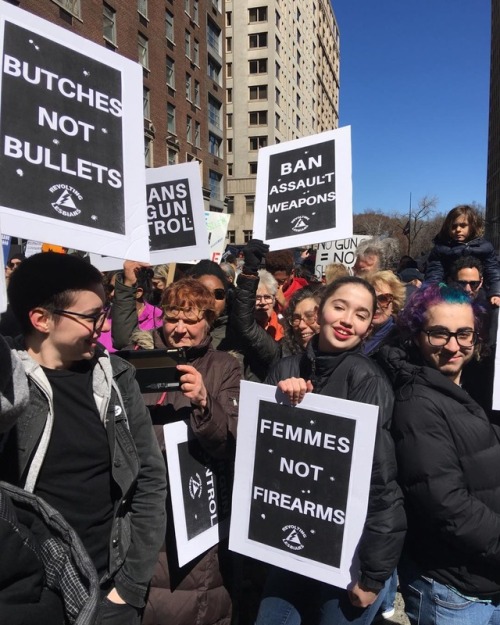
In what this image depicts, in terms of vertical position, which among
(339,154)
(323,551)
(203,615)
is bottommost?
(203,615)

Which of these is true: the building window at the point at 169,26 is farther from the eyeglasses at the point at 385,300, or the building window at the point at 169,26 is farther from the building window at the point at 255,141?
the eyeglasses at the point at 385,300

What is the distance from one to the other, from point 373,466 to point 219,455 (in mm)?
695

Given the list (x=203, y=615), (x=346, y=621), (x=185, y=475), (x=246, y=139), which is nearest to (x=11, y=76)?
(x=185, y=475)

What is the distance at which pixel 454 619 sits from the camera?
1779 millimetres

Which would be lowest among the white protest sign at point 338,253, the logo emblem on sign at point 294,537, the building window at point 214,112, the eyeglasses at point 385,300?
the logo emblem on sign at point 294,537

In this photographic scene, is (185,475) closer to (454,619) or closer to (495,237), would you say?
(454,619)

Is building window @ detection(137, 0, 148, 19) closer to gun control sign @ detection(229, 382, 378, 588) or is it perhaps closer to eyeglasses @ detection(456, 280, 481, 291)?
eyeglasses @ detection(456, 280, 481, 291)

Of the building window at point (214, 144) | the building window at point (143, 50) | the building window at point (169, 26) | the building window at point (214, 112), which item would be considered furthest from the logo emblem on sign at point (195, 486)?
the building window at point (214, 112)

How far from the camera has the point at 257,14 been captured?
4747 cm

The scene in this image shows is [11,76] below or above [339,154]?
below

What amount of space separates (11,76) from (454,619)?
96.6 inches

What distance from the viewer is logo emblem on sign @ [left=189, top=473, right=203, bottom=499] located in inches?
85.9

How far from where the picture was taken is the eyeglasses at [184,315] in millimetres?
2342

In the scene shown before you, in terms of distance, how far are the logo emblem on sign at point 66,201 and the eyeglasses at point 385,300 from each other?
1981mm
